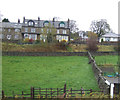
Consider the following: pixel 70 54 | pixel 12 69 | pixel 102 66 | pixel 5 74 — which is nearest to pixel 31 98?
pixel 5 74

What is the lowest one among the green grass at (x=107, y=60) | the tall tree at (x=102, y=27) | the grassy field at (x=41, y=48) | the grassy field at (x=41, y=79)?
the grassy field at (x=41, y=79)

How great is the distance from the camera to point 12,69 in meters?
24.2

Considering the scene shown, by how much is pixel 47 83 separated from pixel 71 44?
25.8m

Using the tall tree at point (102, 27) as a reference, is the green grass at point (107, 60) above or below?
below

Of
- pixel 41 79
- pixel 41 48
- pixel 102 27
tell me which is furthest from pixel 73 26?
pixel 41 79

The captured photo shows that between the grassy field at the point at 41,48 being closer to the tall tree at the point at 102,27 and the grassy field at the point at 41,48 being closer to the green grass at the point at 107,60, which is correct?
the green grass at the point at 107,60

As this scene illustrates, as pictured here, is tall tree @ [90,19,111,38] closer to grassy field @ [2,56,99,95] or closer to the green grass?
the green grass

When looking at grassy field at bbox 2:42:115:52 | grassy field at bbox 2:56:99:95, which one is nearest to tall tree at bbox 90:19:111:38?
grassy field at bbox 2:42:115:52

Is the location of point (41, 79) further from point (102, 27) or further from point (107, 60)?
point (102, 27)

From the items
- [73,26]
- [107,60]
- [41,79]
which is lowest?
[41,79]

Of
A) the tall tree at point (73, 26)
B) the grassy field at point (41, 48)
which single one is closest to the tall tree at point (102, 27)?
the tall tree at point (73, 26)

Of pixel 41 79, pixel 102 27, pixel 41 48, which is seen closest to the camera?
pixel 41 79

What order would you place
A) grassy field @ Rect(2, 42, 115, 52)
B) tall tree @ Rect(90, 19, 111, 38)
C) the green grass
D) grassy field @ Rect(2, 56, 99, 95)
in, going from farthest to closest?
tall tree @ Rect(90, 19, 111, 38) → grassy field @ Rect(2, 42, 115, 52) → the green grass → grassy field @ Rect(2, 56, 99, 95)

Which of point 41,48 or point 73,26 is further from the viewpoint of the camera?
point 73,26
